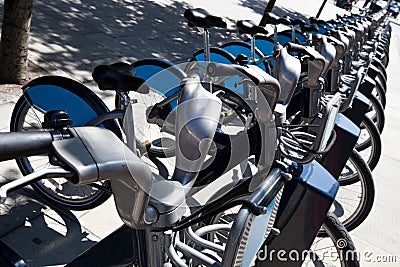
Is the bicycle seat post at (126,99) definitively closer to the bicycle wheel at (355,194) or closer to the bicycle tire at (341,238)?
the bicycle tire at (341,238)

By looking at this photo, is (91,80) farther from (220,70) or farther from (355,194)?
(220,70)

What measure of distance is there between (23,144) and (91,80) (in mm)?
3957

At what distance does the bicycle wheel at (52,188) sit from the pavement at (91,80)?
0.07 m

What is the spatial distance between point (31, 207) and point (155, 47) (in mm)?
4133

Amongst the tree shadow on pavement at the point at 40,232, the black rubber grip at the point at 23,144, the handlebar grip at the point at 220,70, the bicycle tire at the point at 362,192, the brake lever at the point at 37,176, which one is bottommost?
the tree shadow on pavement at the point at 40,232

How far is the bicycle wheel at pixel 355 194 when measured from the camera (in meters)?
3.22

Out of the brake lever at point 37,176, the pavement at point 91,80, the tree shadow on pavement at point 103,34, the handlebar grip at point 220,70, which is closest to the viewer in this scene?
the brake lever at point 37,176

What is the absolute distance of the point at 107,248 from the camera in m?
2.25

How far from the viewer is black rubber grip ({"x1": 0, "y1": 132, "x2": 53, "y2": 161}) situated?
0.91 meters

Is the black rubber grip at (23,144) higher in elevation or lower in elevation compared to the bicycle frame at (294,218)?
higher

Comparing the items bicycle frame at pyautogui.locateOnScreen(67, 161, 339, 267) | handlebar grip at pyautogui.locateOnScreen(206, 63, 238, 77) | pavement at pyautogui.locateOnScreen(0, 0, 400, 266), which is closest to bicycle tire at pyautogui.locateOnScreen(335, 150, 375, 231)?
pavement at pyautogui.locateOnScreen(0, 0, 400, 266)

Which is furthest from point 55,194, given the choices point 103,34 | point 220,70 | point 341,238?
point 103,34

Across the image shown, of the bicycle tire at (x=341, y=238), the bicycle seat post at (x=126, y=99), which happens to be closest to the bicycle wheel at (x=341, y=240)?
the bicycle tire at (x=341, y=238)

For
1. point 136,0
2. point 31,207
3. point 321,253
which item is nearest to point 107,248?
point 31,207
